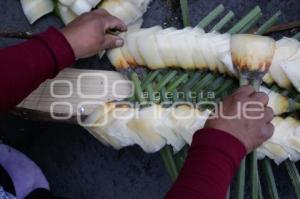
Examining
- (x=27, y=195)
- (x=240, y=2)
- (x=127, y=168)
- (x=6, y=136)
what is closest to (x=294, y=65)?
(x=240, y=2)

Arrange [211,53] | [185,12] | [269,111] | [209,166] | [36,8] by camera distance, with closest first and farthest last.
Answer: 1. [209,166]
2. [269,111]
3. [211,53]
4. [185,12]
5. [36,8]

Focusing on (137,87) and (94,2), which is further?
(94,2)

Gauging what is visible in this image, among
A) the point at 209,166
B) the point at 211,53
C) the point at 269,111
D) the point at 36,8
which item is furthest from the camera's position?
the point at 36,8

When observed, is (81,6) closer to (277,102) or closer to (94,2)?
(94,2)

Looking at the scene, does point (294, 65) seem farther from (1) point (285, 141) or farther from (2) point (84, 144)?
(2) point (84, 144)

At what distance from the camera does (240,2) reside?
1319 mm

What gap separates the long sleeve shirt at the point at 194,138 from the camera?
928 mm

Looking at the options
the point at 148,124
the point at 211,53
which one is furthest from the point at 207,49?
the point at 148,124

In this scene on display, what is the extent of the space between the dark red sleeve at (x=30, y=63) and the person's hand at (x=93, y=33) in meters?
0.03

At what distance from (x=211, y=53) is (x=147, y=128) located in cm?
23

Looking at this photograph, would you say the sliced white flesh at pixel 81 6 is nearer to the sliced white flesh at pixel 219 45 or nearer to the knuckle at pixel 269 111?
the sliced white flesh at pixel 219 45

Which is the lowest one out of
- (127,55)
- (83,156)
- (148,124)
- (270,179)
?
(83,156)

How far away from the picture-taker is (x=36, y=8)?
1400mm

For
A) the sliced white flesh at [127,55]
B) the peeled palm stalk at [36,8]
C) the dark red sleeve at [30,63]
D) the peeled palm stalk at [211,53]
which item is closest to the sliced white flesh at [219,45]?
the peeled palm stalk at [211,53]
